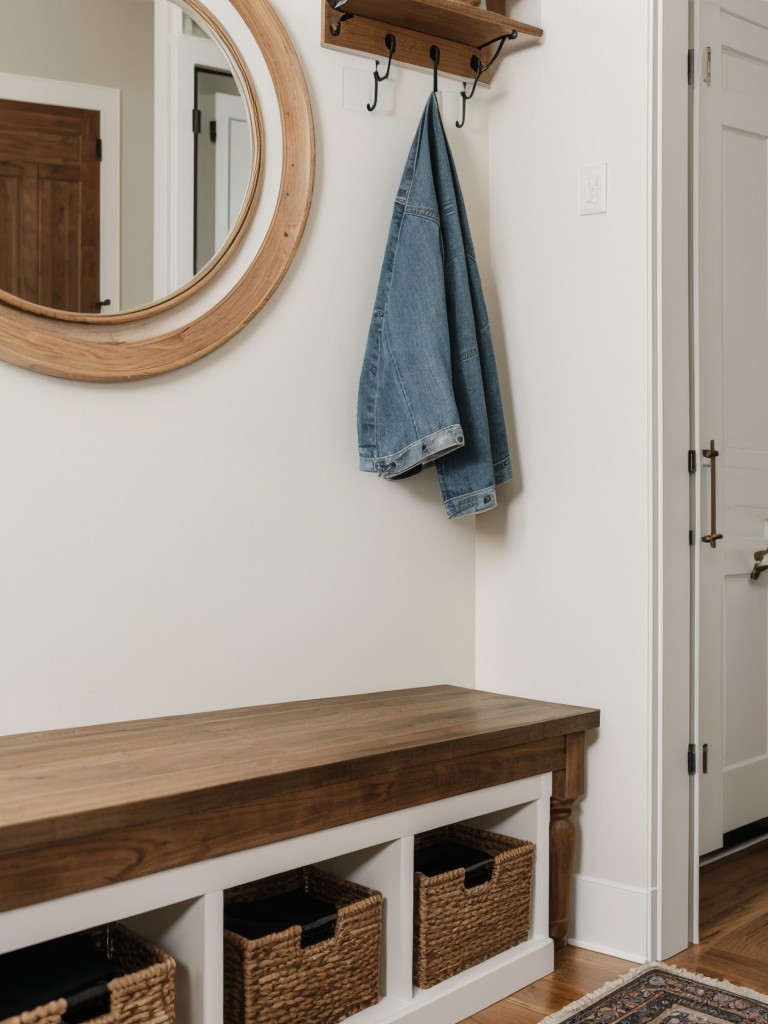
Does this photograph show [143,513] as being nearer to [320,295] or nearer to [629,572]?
[320,295]

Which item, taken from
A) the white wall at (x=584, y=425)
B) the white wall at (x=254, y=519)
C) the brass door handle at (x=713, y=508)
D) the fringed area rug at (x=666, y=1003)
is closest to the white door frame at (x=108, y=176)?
the white wall at (x=254, y=519)

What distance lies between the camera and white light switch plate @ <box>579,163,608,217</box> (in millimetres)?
2160

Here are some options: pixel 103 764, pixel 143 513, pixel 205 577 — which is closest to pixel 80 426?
pixel 143 513

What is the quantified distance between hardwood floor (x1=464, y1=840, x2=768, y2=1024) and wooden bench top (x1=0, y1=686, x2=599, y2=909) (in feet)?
1.34

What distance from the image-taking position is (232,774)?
4.87ft

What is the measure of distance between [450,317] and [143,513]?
788mm

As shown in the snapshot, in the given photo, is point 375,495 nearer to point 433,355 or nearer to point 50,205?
point 433,355

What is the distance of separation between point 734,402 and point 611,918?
Result: 1323 millimetres

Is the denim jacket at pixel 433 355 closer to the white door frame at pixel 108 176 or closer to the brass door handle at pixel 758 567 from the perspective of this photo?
the white door frame at pixel 108 176

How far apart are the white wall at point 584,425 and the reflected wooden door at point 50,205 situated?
1001mm

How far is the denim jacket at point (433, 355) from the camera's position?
2080mm

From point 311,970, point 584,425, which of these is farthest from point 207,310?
point 311,970

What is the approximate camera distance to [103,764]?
1513 mm

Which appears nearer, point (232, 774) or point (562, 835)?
point (232, 774)
